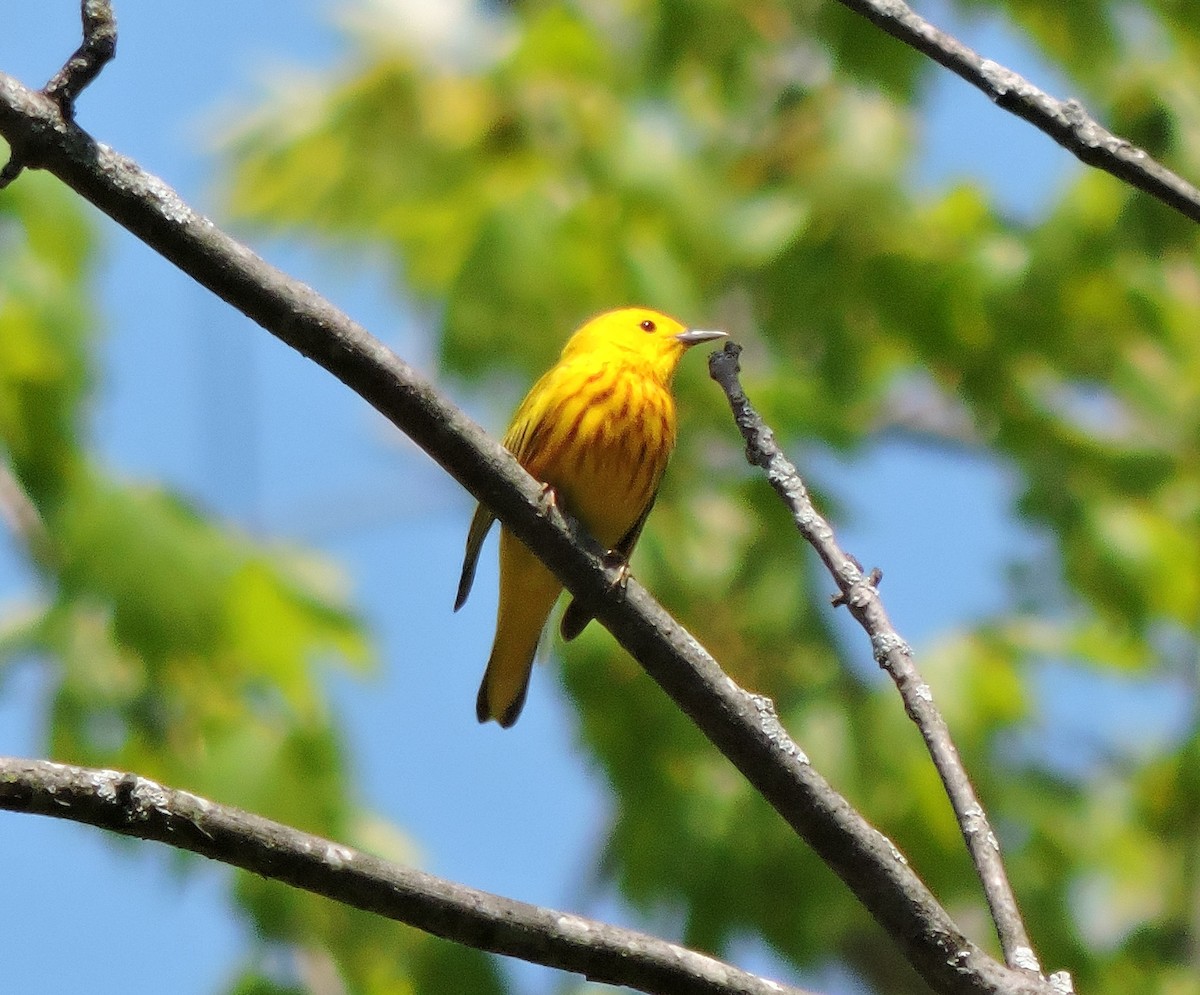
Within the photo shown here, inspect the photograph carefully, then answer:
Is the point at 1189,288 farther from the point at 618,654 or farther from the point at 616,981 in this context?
the point at 616,981

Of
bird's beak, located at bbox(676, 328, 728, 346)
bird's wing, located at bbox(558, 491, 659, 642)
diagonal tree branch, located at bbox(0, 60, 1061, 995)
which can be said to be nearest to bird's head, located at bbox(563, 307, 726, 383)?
bird's beak, located at bbox(676, 328, 728, 346)

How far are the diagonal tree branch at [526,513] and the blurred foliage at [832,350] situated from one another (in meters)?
3.50

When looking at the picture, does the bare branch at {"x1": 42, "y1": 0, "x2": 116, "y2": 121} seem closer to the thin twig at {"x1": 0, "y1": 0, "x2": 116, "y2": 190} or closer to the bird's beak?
the thin twig at {"x1": 0, "y1": 0, "x2": 116, "y2": 190}

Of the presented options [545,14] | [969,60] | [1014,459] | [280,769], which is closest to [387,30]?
[545,14]

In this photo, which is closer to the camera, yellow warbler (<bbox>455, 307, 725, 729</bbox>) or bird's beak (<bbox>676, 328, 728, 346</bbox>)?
yellow warbler (<bbox>455, 307, 725, 729</bbox>)

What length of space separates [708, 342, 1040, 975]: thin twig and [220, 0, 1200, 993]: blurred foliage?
312cm

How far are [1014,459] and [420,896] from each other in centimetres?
591

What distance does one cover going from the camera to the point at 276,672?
19.9 ft

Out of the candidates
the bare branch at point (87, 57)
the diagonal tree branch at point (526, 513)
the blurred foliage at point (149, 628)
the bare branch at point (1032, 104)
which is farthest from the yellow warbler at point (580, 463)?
the bare branch at point (87, 57)

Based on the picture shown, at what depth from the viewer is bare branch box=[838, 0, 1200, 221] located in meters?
2.69

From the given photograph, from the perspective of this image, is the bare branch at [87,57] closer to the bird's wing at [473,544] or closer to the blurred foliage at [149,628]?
the bird's wing at [473,544]

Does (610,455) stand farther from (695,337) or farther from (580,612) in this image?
(695,337)

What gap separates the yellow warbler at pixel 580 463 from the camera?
4.79 metres

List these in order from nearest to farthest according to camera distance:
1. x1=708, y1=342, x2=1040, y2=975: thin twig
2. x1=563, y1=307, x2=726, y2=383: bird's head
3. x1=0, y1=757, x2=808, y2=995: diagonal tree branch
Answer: x1=0, y1=757, x2=808, y2=995: diagonal tree branch, x1=708, y1=342, x2=1040, y2=975: thin twig, x1=563, y1=307, x2=726, y2=383: bird's head
